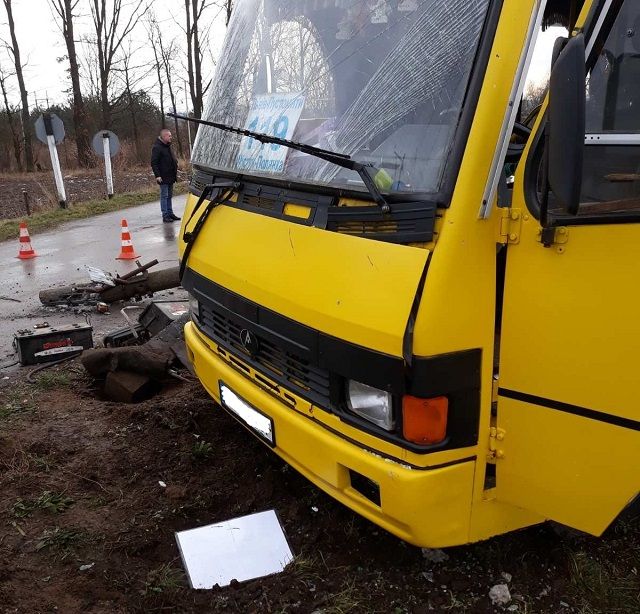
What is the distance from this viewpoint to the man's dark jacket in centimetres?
1295

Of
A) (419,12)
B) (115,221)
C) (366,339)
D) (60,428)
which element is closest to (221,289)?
(366,339)

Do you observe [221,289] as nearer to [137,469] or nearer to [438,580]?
[137,469]

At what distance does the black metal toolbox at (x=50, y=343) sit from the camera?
17.3 feet

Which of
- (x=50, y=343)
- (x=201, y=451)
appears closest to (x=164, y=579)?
(x=201, y=451)

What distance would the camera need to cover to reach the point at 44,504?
3.25 m

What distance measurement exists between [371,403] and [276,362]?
1.95 feet

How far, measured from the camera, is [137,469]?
11.9 feet

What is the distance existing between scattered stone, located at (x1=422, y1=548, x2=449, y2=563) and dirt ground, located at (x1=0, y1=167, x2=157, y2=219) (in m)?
15.6

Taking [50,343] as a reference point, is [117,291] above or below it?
above

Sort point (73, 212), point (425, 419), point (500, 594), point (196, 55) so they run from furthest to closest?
point (196, 55)
point (73, 212)
point (500, 594)
point (425, 419)

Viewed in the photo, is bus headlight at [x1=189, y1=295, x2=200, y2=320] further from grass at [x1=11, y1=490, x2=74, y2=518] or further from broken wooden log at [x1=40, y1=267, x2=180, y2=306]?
broken wooden log at [x1=40, y1=267, x2=180, y2=306]

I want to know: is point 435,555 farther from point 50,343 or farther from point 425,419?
point 50,343

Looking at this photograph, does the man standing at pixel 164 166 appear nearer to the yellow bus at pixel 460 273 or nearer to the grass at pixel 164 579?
the yellow bus at pixel 460 273

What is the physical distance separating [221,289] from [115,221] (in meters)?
11.9
